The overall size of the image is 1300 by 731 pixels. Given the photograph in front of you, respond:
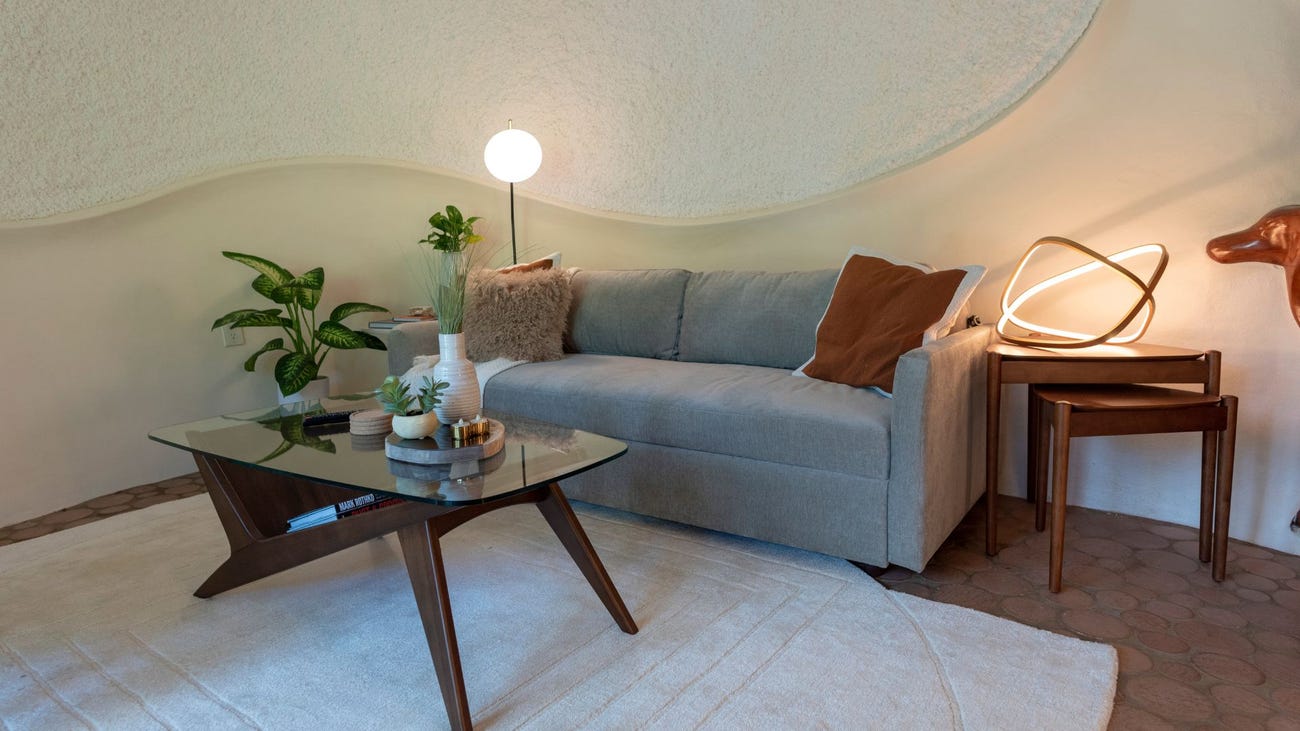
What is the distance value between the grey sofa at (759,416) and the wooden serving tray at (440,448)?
65 centimetres

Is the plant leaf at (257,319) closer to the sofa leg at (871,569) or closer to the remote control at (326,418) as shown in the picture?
the remote control at (326,418)

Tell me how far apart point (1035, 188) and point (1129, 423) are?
3.17 feet

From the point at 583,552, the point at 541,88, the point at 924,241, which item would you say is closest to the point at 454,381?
the point at 583,552

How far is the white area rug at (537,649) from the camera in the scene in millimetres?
1400

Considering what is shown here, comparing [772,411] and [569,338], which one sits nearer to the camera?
[772,411]

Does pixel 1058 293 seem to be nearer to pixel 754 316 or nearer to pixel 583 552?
pixel 754 316

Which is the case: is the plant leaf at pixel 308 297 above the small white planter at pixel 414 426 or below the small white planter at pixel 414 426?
above

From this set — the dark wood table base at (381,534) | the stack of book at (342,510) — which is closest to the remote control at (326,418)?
the dark wood table base at (381,534)

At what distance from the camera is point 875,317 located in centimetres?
223

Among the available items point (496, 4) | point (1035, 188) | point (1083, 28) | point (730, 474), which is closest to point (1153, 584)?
point (730, 474)

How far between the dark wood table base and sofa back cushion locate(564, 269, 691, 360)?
1.23 m

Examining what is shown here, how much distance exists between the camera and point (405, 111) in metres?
3.63

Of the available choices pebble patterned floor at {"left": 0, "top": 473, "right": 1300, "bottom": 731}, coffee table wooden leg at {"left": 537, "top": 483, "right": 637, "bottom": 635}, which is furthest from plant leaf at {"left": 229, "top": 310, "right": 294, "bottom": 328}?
coffee table wooden leg at {"left": 537, "top": 483, "right": 637, "bottom": 635}

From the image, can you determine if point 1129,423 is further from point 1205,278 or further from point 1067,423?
point 1205,278
